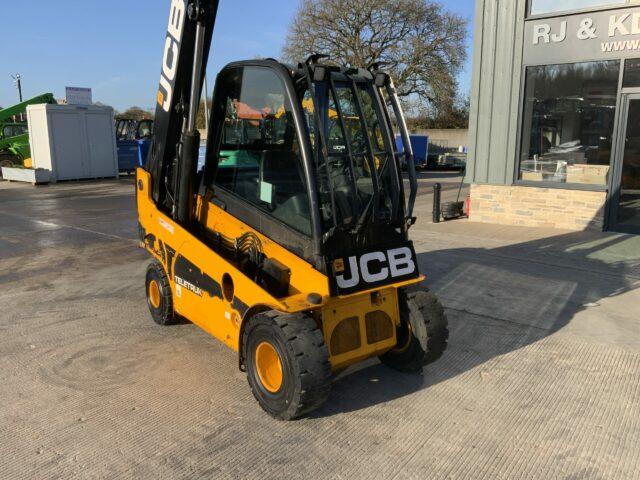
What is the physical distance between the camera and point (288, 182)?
147 inches

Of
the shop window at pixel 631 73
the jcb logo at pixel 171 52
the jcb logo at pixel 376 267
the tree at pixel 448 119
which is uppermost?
the tree at pixel 448 119

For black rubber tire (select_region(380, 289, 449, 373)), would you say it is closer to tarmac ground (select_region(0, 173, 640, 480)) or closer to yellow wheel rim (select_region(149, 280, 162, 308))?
tarmac ground (select_region(0, 173, 640, 480))

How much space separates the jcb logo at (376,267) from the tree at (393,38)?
96.4 feet

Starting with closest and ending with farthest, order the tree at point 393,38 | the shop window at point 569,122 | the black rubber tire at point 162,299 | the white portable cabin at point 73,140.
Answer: the black rubber tire at point 162,299
the shop window at point 569,122
the white portable cabin at point 73,140
the tree at point 393,38

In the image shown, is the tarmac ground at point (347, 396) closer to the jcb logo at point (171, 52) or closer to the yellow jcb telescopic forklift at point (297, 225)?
the yellow jcb telescopic forklift at point (297, 225)

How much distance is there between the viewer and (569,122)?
10156 millimetres

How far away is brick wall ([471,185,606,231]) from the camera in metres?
9.80

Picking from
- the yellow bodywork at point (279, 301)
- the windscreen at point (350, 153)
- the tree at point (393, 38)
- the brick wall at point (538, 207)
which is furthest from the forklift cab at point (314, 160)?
the tree at point (393, 38)

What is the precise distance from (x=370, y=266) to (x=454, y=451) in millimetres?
1284

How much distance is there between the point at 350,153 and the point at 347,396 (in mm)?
1781

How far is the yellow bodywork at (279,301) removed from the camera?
3.56 meters

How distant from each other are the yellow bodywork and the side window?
0.25m

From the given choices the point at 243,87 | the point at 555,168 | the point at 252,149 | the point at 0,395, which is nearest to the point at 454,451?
the point at 252,149

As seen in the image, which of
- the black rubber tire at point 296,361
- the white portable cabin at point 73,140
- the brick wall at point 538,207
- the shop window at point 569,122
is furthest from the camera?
the white portable cabin at point 73,140
